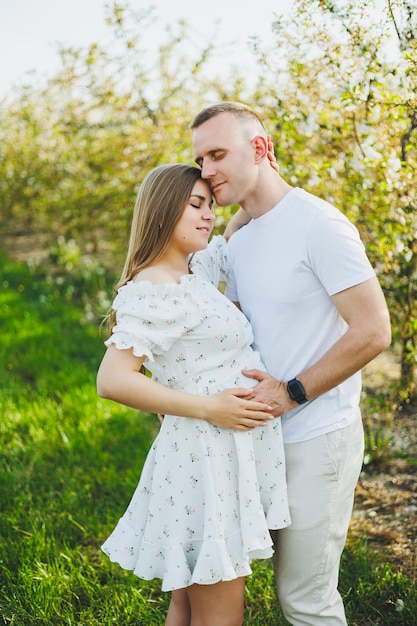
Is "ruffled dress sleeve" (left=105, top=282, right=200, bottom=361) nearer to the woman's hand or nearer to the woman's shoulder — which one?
the woman's shoulder

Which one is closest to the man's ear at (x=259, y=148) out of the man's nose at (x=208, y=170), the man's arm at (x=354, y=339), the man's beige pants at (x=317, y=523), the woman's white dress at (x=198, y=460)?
the man's nose at (x=208, y=170)

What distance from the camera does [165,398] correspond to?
85.0 inches

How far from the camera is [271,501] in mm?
2322

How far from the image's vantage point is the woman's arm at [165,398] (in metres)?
2.14

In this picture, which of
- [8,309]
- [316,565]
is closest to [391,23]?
[316,565]

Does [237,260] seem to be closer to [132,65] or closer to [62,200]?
[132,65]

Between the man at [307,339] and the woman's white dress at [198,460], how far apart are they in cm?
10

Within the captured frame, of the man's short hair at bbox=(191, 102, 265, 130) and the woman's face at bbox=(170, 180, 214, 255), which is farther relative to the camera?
the man's short hair at bbox=(191, 102, 265, 130)

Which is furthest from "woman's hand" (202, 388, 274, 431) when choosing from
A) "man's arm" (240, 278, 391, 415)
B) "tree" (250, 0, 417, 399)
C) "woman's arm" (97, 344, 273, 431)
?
"tree" (250, 0, 417, 399)

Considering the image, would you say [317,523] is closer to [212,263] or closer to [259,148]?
[212,263]

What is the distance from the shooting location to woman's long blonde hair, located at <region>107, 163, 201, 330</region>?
2402mm

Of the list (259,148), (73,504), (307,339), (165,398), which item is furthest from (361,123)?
(73,504)

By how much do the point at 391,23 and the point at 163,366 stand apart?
6.03ft

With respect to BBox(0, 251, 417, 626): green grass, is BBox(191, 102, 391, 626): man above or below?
above
